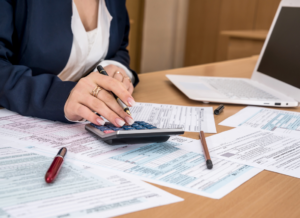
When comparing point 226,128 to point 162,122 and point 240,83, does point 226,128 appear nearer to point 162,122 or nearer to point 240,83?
point 162,122

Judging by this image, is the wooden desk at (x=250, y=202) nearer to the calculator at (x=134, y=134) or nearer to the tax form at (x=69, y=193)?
the tax form at (x=69, y=193)

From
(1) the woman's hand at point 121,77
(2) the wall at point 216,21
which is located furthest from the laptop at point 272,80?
(2) the wall at point 216,21

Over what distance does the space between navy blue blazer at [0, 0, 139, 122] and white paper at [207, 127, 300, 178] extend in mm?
347

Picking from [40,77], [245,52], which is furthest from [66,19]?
[245,52]

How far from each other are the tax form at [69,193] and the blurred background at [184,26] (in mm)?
3263

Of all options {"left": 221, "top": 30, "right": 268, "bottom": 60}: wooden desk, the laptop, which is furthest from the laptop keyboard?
{"left": 221, "top": 30, "right": 268, "bottom": 60}: wooden desk

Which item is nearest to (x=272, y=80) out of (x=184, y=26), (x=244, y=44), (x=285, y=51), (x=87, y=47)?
(x=285, y=51)

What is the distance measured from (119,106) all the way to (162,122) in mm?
146

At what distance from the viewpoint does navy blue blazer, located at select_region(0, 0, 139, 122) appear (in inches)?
28.2

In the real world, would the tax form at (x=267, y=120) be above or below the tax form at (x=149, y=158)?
below

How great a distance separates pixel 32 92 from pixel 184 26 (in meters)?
3.49

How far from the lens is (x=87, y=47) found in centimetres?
98

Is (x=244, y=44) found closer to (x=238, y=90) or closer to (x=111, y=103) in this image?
(x=238, y=90)

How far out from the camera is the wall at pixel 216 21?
3681 mm
